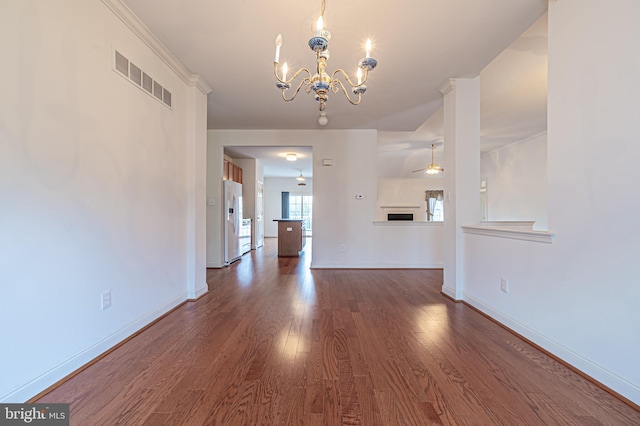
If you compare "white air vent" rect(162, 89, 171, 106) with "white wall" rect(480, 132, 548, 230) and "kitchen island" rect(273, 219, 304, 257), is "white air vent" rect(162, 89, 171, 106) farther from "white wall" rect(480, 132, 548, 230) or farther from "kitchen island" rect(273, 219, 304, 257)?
"white wall" rect(480, 132, 548, 230)

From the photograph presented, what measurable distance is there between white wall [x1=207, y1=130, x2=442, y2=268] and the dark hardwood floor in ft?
6.76

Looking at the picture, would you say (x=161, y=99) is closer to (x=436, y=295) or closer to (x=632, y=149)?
(x=632, y=149)

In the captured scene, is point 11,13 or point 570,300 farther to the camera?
point 570,300

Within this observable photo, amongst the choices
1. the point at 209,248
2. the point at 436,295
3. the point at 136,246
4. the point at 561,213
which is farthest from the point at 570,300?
the point at 209,248

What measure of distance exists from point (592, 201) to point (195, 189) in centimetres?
334

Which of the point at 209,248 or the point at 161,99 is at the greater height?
the point at 161,99

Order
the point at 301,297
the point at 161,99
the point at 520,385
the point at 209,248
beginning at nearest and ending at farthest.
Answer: the point at 520,385
the point at 161,99
the point at 301,297
the point at 209,248

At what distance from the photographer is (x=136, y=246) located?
2.17 meters

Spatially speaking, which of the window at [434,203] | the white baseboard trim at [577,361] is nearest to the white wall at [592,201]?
the white baseboard trim at [577,361]

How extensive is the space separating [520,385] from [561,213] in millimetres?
1102

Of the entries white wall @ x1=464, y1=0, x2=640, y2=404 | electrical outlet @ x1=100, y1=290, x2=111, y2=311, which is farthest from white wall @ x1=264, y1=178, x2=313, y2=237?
white wall @ x1=464, y1=0, x2=640, y2=404

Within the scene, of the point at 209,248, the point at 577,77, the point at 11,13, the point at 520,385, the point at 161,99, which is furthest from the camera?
the point at 209,248

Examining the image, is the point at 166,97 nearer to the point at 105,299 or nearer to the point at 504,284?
the point at 105,299

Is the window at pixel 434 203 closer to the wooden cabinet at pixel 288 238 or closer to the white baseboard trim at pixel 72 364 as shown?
the wooden cabinet at pixel 288 238
